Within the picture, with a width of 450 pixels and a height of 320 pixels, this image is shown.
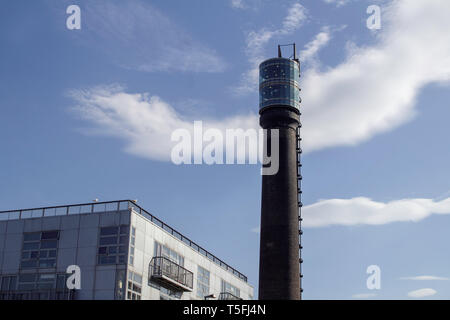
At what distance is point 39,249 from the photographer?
4075 centimetres

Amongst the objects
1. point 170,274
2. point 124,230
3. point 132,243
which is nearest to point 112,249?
point 132,243

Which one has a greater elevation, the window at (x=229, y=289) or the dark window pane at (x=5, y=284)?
the window at (x=229, y=289)

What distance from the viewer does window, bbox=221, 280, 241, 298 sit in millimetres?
54438

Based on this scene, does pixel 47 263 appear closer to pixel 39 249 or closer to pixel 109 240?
pixel 39 249

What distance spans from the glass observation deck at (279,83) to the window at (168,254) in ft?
78.4

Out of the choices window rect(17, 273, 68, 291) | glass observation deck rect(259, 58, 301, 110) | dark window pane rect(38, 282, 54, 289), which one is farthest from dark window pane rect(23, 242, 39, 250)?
glass observation deck rect(259, 58, 301, 110)

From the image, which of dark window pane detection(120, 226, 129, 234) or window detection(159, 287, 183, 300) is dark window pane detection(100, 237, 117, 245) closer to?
dark window pane detection(120, 226, 129, 234)

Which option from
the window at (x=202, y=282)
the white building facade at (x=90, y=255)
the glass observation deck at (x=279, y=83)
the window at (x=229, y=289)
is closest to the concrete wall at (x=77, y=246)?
the white building facade at (x=90, y=255)

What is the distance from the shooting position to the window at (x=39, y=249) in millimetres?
40219

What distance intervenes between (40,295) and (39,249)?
3.39 meters

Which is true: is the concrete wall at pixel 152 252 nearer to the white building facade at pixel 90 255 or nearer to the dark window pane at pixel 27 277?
the white building facade at pixel 90 255

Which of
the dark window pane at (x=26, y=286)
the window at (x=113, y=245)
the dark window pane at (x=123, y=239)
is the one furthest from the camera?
the dark window pane at (x=26, y=286)
